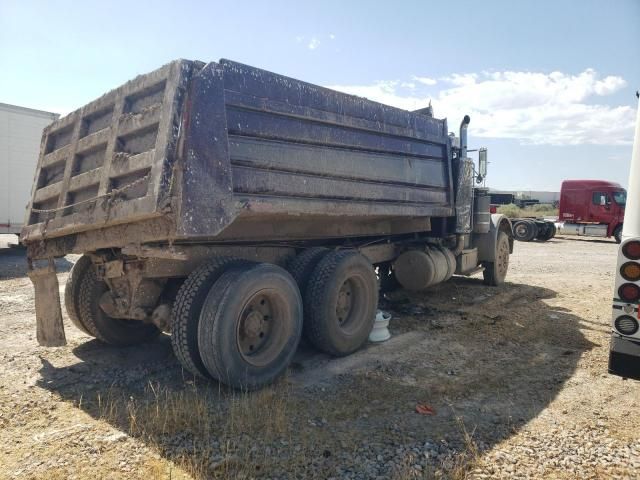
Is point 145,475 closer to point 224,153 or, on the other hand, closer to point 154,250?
point 154,250

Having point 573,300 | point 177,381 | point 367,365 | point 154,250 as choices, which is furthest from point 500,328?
point 154,250

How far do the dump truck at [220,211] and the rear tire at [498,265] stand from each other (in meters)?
4.07

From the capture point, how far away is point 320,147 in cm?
472

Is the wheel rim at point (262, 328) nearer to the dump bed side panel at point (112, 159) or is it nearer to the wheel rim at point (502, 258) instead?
the dump bed side panel at point (112, 159)

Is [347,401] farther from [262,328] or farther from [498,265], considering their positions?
[498,265]

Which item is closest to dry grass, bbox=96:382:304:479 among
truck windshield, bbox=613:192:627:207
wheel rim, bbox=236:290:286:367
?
wheel rim, bbox=236:290:286:367

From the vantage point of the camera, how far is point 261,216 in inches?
171

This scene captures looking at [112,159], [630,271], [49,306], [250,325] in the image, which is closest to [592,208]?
[630,271]

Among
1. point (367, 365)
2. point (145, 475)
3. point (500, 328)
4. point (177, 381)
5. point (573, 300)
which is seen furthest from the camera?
point (573, 300)

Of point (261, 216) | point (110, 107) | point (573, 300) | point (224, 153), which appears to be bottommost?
point (573, 300)

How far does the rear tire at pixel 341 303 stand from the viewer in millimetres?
4867

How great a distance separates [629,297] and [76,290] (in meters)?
5.09

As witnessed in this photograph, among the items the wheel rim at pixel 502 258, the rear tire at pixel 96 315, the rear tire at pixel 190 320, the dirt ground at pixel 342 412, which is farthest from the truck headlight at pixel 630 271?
the wheel rim at pixel 502 258

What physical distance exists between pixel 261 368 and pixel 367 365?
123cm
